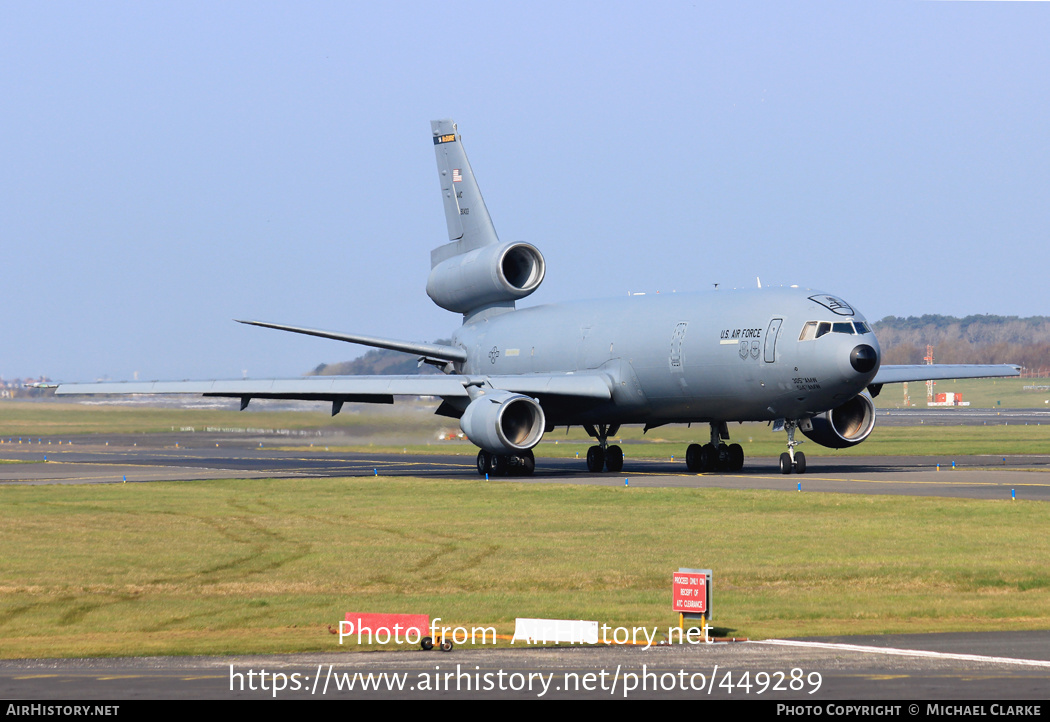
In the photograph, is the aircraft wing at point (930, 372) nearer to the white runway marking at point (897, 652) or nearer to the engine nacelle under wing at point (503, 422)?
the engine nacelle under wing at point (503, 422)

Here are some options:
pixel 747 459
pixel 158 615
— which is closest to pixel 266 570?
pixel 158 615

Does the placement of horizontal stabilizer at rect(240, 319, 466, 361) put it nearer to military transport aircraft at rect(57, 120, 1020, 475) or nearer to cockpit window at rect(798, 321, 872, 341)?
military transport aircraft at rect(57, 120, 1020, 475)

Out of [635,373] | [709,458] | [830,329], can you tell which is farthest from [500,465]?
[830,329]

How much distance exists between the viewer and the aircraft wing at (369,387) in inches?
1471

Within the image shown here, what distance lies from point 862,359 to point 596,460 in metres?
10.4

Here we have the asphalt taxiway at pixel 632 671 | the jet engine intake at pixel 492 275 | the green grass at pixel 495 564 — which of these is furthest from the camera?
the jet engine intake at pixel 492 275

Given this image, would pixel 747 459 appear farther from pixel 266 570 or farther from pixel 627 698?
pixel 627 698

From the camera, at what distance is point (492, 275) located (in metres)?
44.6

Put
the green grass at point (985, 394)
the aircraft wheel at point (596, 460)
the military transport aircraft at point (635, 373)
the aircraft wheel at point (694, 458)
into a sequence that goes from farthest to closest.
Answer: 1. the green grass at point (985, 394)
2. the aircraft wheel at point (596, 460)
3. the aircraft wheel at point (694, 458)
4. the military transport aircraft at point (635, 373)

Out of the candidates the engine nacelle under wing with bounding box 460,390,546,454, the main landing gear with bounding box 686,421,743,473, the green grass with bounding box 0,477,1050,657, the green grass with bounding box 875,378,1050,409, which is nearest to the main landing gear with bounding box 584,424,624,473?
the main landing gear with bounding box 686,421,743,473

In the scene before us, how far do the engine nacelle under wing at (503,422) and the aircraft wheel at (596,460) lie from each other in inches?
151

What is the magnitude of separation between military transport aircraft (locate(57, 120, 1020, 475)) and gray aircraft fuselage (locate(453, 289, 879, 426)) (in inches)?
1.7

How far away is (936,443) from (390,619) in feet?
151

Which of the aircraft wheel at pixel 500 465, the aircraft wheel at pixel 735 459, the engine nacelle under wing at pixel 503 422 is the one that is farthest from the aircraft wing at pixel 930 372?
the aircraft wheel at pixel 500 465
